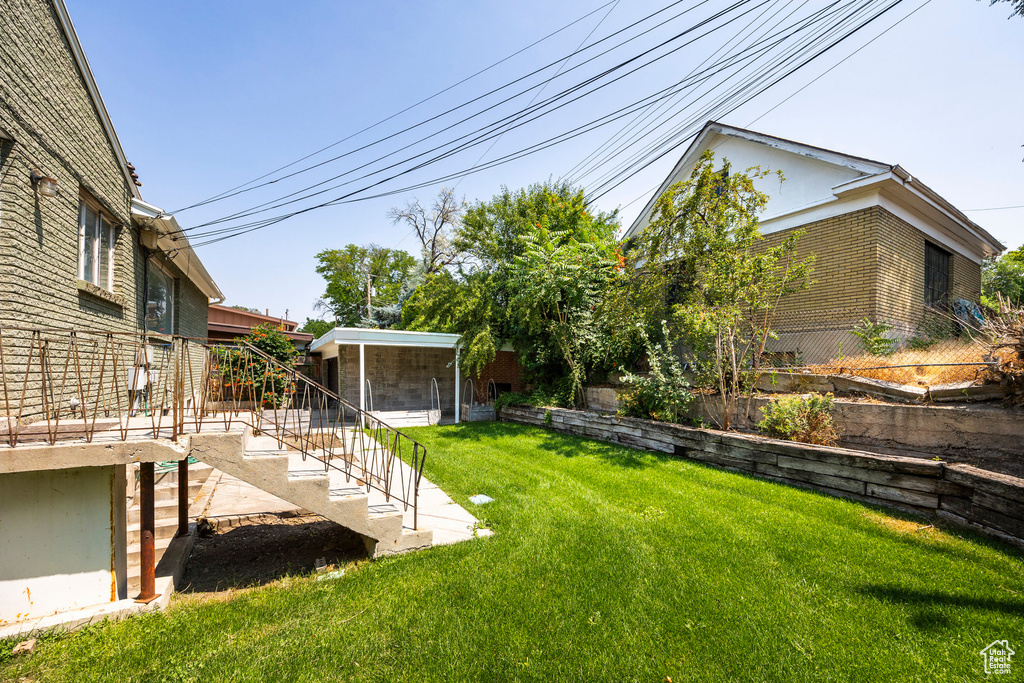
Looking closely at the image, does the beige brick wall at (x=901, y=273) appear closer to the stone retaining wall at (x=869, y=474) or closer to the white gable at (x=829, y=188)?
the white gable at (x=829, y=188)

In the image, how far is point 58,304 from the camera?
14.4 feet

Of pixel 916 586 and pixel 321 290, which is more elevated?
pixel 321 290

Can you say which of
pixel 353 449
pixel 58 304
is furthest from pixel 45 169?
Answer: pixel 353 449

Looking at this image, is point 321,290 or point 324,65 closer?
point 324,65

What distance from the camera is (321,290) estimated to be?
110 feet

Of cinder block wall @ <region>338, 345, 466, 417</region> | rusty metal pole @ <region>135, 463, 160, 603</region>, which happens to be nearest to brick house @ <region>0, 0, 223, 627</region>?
rusty metal pole @ <region>135, 463, 160, 603</region>

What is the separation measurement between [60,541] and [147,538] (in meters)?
0.52

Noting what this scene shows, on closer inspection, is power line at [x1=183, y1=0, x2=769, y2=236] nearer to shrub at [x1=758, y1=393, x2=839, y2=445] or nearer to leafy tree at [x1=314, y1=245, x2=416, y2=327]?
shrub at [x1=758, y1=393, x2=839, y2=445]

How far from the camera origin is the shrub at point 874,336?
7508mm

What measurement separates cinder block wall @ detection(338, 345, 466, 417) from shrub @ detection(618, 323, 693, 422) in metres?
→ 6.33

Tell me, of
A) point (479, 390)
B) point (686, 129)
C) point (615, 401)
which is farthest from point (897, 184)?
point (479, 390)

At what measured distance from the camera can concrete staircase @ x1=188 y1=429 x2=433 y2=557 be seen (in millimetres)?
3295

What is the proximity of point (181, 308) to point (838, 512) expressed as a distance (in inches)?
521

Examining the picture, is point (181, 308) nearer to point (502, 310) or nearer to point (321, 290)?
point (502, 310)
